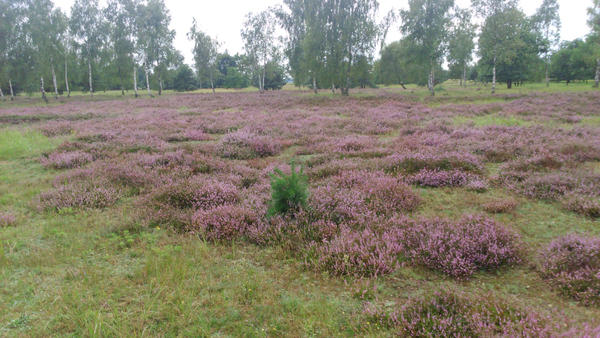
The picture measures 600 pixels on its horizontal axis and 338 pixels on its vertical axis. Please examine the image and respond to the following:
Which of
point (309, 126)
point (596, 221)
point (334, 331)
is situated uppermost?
point (309, 126)

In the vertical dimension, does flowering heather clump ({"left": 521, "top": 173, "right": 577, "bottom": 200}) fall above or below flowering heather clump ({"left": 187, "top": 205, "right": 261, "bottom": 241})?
above

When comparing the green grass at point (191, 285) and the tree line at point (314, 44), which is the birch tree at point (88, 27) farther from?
the green grass at point (191, 285)

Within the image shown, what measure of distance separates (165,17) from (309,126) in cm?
5373

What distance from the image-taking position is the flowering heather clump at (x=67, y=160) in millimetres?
9411

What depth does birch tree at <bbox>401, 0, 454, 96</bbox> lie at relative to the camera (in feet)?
132

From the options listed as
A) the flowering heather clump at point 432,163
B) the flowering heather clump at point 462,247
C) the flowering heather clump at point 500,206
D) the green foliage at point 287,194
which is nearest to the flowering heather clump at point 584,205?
the flowering heather clump at point 500,206

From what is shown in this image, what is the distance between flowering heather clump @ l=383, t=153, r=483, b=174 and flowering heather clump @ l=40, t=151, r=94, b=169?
9.09m

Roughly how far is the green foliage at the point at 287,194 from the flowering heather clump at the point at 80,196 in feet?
11.9

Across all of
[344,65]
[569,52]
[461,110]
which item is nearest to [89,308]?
[461,110]

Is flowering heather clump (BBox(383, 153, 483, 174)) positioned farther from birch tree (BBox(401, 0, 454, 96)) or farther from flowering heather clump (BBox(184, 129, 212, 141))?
birch tree (BBox(401, 0, 454, 96))

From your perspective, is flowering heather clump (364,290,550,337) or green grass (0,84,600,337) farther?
green grass (0,84,600,337)

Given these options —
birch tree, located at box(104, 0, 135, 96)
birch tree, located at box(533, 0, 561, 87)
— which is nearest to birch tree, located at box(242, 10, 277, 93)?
birch tree, located at box(104, 0, 135, 96)

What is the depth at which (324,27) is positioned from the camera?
→ 1487 inches

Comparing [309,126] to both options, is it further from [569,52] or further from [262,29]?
[569,52]
